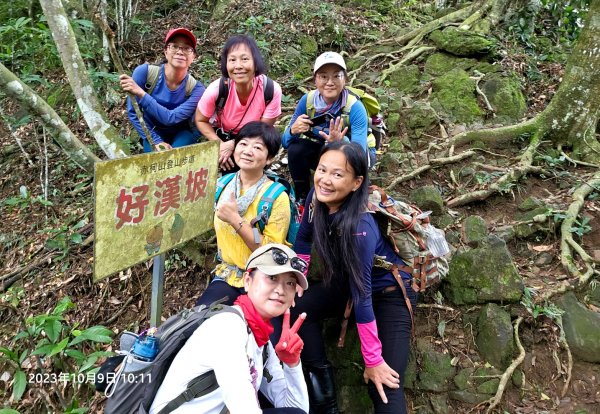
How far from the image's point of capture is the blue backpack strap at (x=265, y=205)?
2996 mm

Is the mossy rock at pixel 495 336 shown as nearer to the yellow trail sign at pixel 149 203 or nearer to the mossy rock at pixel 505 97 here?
the yellow trail sign at pixel 149 203

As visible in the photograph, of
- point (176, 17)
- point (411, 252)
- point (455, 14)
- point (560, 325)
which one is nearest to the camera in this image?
point (411, 252)

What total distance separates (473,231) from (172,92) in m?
3.03

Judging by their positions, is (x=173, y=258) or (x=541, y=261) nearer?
(x=541, y=261)

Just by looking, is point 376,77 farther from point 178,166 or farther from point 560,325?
point 178,166

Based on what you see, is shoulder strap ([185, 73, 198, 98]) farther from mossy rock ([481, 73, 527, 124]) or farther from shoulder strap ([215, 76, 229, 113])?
mossy rock ([481, 73, 527, 124])

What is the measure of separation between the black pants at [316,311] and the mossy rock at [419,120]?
3.50 m


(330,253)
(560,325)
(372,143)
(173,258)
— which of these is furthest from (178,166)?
(560,325)

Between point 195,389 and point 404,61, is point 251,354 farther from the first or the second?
point 404,61

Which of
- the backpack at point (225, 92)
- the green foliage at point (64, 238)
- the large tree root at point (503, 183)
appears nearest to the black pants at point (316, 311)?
the backpack at point (225, 92)

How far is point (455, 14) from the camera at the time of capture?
788 cm

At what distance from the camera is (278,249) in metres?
2.18

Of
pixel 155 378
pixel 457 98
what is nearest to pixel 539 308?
pixel 155 378

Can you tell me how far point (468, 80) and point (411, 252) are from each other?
4.35 metres
